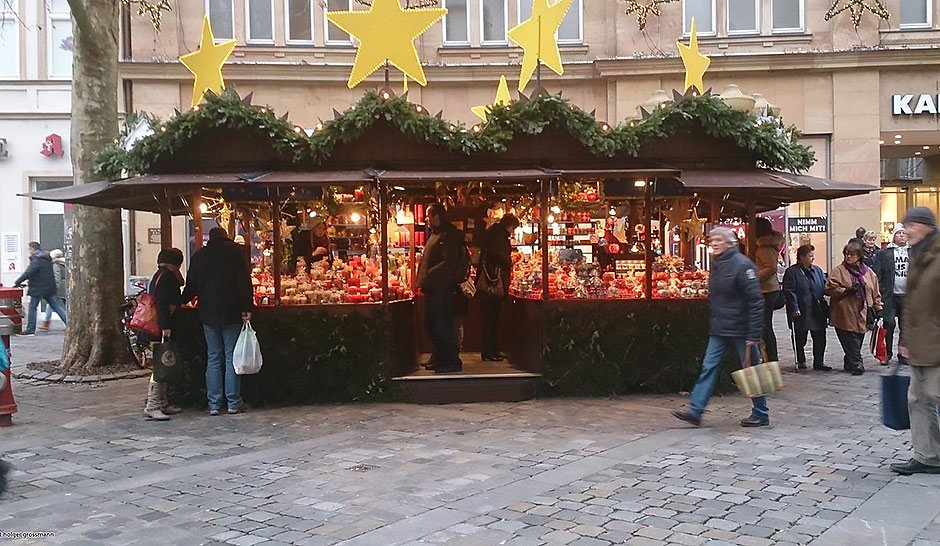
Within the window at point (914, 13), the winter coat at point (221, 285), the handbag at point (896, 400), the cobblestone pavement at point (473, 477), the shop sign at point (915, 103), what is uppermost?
the window at point (914, 13)

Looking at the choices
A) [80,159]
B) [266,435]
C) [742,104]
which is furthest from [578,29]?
[266,435]

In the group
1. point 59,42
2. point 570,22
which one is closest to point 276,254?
point 570,22

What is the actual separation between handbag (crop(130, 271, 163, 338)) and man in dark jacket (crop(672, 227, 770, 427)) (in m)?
5.16

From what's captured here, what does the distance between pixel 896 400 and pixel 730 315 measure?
159 centimetres

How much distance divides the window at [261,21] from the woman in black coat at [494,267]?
12518mm

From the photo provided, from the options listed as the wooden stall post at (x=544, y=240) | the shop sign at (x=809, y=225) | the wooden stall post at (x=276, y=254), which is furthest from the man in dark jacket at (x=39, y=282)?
the shop sign at (x=809, y=225)

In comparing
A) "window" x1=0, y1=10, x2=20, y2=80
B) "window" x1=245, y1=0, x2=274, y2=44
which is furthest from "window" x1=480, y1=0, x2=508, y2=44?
"window" x1=0, y1=10, x2=20, y2=80

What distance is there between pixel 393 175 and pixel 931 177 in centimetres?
2233

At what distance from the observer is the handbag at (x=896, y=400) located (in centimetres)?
598

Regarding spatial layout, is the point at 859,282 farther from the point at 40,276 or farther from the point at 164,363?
the point at 40,276

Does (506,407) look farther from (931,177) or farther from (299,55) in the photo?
(931,177)

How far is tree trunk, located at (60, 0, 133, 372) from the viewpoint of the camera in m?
11.3

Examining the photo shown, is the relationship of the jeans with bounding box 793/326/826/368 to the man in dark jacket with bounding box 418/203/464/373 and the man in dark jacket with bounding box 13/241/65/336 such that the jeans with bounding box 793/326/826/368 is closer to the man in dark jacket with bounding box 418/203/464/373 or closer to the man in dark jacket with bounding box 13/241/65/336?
the man in dark jacket with bounding box 418/203/464/373

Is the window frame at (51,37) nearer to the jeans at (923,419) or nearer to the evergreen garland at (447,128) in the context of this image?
the evergreen garland at (447,128)
